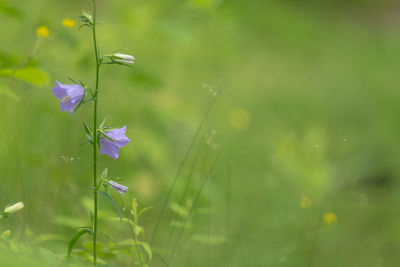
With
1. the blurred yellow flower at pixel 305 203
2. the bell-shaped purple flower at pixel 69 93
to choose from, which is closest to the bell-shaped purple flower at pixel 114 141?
the bell-shaped purple flower at pixel 69 93

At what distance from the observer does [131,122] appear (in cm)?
289

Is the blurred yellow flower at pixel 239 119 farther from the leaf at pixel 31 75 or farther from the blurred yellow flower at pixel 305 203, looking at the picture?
the leaf at pixel 31 75

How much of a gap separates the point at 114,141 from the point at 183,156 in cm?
220

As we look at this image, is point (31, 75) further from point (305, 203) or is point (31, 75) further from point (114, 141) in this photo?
point (305, 203)

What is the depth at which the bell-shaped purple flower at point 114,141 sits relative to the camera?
1260 mm

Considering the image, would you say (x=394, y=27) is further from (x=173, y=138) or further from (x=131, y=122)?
(x=131, y=122)

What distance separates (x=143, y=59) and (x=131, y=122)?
487 millimetres

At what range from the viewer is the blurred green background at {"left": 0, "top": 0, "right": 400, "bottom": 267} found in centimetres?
200

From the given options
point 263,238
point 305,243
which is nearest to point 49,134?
point 263,238

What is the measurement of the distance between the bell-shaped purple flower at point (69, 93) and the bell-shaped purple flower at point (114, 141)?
12 cm

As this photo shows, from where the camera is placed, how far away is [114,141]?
127 cm

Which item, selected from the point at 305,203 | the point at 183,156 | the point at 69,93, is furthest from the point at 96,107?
the point at 183,156

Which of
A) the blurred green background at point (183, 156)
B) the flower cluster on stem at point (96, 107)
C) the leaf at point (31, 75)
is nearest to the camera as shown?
the flower cluster on stem at point (96, 107)

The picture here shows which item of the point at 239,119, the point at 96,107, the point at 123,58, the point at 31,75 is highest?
the point at 123,58
